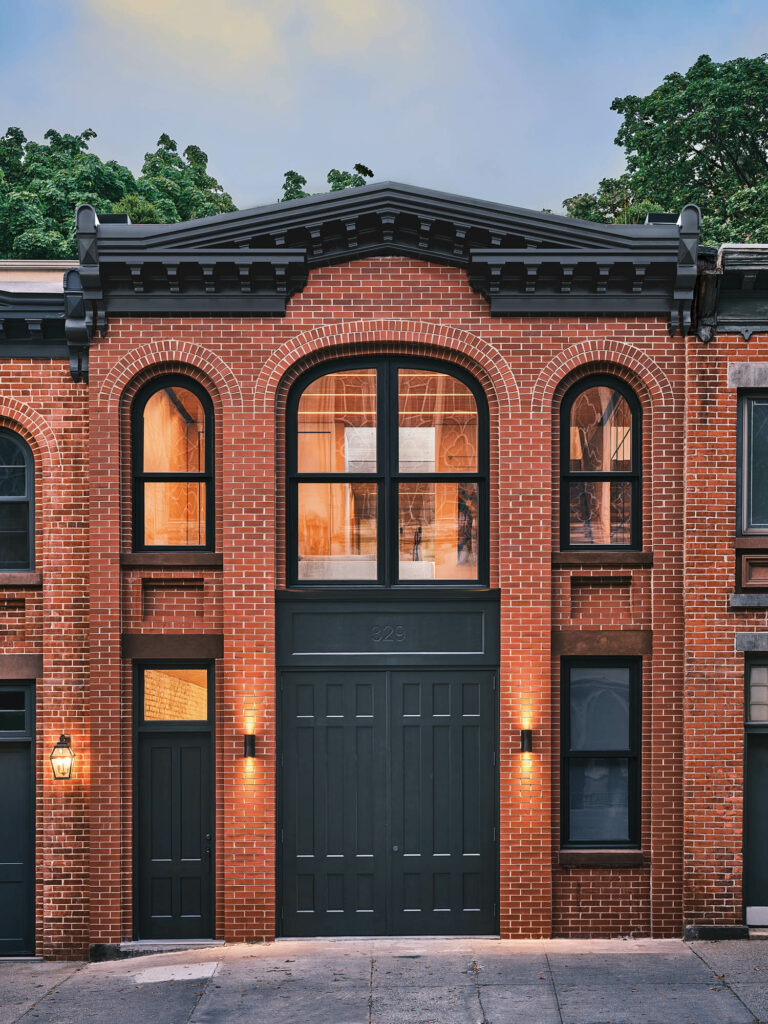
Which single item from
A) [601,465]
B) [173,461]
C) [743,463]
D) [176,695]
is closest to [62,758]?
[176,695]

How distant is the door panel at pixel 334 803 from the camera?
11.0 meters

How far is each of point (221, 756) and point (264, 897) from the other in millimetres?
1752

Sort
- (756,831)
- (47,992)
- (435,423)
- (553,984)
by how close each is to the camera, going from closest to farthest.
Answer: (553,984) < (47,992) < (756,831) < (435,423)

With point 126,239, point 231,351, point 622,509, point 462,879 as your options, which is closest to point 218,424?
point 231,351

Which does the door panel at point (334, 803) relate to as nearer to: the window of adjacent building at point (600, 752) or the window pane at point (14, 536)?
the window of adjacent building at point (600, 752)

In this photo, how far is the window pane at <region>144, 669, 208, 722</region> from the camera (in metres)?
11.1

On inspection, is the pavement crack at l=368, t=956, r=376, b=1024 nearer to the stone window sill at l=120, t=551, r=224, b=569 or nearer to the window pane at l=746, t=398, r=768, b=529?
the stone window sill at l=120, t=551, r=224, b=569

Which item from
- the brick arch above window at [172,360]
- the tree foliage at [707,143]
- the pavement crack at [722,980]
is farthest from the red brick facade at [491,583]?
the tree foliage at [707,143]

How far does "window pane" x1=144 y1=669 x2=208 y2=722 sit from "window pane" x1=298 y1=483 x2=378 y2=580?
1.87 m

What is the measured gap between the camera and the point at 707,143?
27.5 meters

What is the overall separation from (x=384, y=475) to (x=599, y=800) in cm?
487

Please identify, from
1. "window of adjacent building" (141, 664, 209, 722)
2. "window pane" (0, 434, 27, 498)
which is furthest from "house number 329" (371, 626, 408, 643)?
"window pane" (0, 434, 27, 498)

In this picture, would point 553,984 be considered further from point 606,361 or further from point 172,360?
point 172,360

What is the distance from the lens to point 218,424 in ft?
36.5
